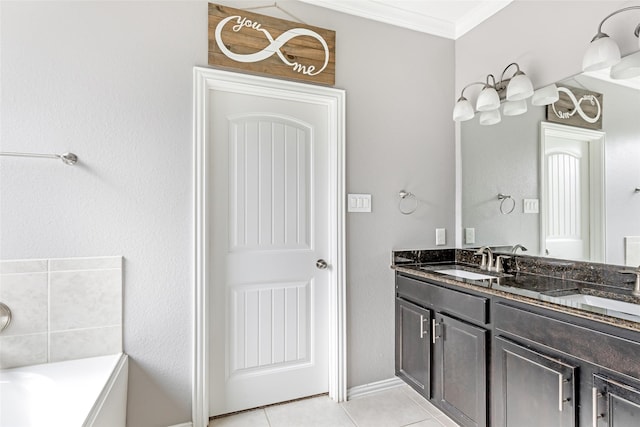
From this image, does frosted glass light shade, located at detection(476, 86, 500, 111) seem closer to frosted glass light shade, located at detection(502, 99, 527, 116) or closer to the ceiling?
frosted glass light shade, located at detection(502, 99, 527, 116)

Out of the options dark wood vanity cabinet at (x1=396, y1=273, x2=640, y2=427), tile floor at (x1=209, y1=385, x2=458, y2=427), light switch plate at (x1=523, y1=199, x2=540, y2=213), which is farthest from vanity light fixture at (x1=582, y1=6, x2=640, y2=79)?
tile floor at (x1=209, y1=385, x2=458, y2=427)

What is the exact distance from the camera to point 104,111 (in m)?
1.64

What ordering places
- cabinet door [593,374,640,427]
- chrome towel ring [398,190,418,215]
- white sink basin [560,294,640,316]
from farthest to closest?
chrome towel ring [398,190,418,215] < white sink basin [560,294,640,316] < cabinet door [593,374,640,427]

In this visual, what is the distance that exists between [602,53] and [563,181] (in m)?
0.67

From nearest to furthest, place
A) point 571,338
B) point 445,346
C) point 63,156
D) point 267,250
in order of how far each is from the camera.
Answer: point 571,338 < point 63,156 < point 445,346 < point 267,250

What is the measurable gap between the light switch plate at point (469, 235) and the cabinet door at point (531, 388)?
38.4 inches

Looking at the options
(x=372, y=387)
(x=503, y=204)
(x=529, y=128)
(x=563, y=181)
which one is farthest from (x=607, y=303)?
(x=372, y=387)

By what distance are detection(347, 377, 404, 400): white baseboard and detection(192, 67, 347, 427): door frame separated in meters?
0.07

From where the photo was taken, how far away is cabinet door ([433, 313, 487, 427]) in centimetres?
159

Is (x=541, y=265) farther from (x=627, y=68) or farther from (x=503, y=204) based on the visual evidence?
(x=627, y=68)

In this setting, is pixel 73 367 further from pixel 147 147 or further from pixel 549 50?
pixel 549 50

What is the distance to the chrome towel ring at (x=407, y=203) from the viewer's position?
2.29m

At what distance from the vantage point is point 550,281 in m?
1.74

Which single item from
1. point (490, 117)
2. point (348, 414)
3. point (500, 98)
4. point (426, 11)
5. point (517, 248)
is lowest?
point (348, 414)
